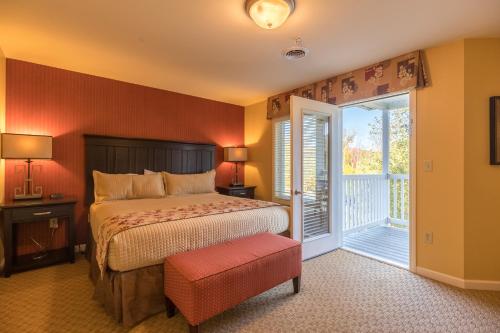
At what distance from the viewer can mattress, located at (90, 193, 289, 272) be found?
Answer: 5.90 ft

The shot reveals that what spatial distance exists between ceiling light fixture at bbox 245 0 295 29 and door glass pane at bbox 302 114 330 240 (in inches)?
53.0

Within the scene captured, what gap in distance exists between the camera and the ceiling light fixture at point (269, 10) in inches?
71.2

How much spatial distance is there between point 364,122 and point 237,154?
2584mm

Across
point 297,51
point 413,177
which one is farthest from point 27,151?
point 413,177

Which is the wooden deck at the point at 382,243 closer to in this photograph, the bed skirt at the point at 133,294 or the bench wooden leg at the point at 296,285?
the bench wooden leg at the point at 296,285

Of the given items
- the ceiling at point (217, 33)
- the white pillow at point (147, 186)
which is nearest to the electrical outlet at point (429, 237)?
the ceiling at point (217, 33)

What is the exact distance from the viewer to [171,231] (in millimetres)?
1988

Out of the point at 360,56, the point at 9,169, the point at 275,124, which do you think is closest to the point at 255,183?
the point at 275,124

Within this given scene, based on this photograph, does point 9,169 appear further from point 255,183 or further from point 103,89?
point 255,183

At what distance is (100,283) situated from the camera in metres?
2.06

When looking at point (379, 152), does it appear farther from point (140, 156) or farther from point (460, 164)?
point (140, 156)

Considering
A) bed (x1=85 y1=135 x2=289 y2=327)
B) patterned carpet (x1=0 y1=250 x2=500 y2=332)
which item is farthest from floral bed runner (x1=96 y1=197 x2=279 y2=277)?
patterned carpet (x1=0 y1=250 x2=500 y2=332)

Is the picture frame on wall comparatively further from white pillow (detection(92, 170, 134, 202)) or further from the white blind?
white pillow (detection(92, 170, 134, 202))

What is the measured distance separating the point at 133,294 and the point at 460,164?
10.4 ft
